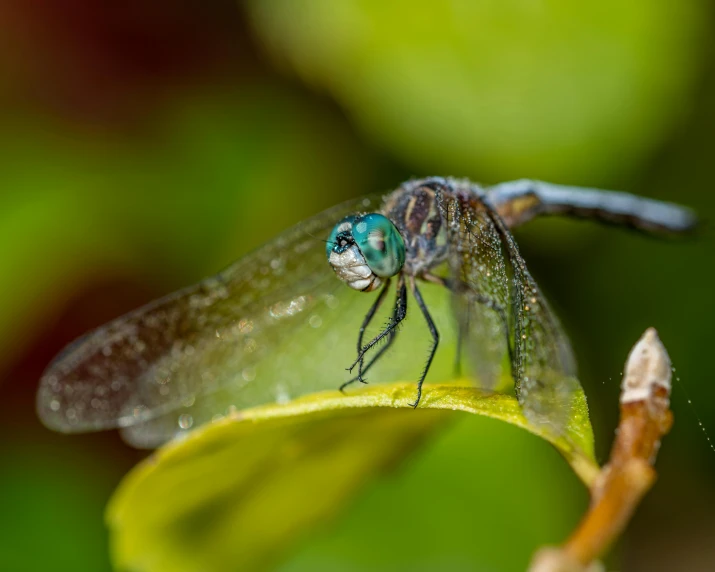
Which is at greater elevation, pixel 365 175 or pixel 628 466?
pixel 365 175

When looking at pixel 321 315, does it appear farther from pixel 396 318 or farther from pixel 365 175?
pixel 365 175

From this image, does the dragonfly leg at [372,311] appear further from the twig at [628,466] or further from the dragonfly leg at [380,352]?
the twig at [628,466]

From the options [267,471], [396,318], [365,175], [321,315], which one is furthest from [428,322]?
[365,175]

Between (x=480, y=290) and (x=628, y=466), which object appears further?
(x=480, y=290)

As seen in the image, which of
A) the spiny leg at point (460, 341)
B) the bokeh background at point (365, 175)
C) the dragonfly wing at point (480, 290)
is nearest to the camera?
the dragonfly wing at point (480, 290)

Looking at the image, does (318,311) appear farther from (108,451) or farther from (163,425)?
(108,451)

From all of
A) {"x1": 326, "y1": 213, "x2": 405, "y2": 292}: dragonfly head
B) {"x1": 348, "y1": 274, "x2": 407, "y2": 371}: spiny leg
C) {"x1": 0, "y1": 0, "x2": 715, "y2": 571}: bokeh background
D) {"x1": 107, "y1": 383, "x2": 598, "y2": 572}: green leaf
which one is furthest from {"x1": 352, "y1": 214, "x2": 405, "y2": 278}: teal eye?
{"x1": 0, "y1": 0, "x2": 715, "y2": 571}: bokeh background

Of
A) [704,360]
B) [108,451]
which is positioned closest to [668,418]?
[704,360]

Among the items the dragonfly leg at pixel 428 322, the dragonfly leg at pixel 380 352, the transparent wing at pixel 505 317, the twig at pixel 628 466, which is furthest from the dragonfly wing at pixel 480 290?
the twig at pixel 628 466
